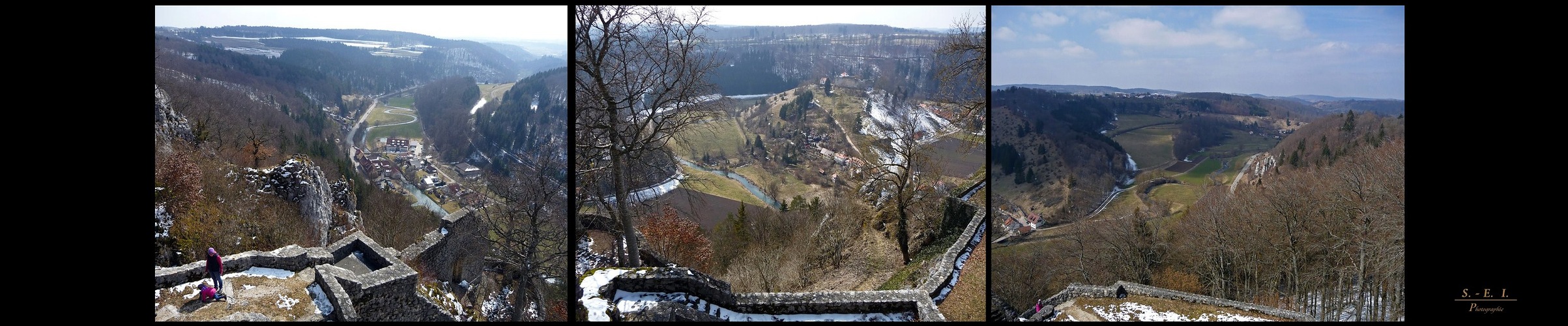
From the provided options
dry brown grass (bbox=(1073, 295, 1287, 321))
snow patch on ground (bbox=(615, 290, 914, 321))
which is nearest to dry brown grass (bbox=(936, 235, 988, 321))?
snow patch on ground (bbox=(615, 290, 914, 321))

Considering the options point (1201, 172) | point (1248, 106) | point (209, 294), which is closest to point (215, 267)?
point (209, 294)

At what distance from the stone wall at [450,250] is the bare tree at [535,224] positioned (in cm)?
228

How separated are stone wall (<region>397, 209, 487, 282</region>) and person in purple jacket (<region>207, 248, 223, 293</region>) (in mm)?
3337

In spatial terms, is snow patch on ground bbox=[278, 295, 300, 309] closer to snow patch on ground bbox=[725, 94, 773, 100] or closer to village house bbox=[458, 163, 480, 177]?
village house bbox=[458, 163, 480, 177]

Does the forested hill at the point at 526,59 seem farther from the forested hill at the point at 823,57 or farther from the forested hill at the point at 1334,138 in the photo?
the forested hill at the point at 1334,138

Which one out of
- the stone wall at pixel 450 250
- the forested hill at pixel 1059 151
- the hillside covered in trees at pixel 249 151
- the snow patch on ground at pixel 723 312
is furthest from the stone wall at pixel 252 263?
the forested hill at pixel 1059 151

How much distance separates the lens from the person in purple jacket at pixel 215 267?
12.0 ft

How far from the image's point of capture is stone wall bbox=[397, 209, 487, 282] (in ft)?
24.1

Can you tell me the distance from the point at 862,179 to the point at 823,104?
1132mm

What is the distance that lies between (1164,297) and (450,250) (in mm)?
9149
